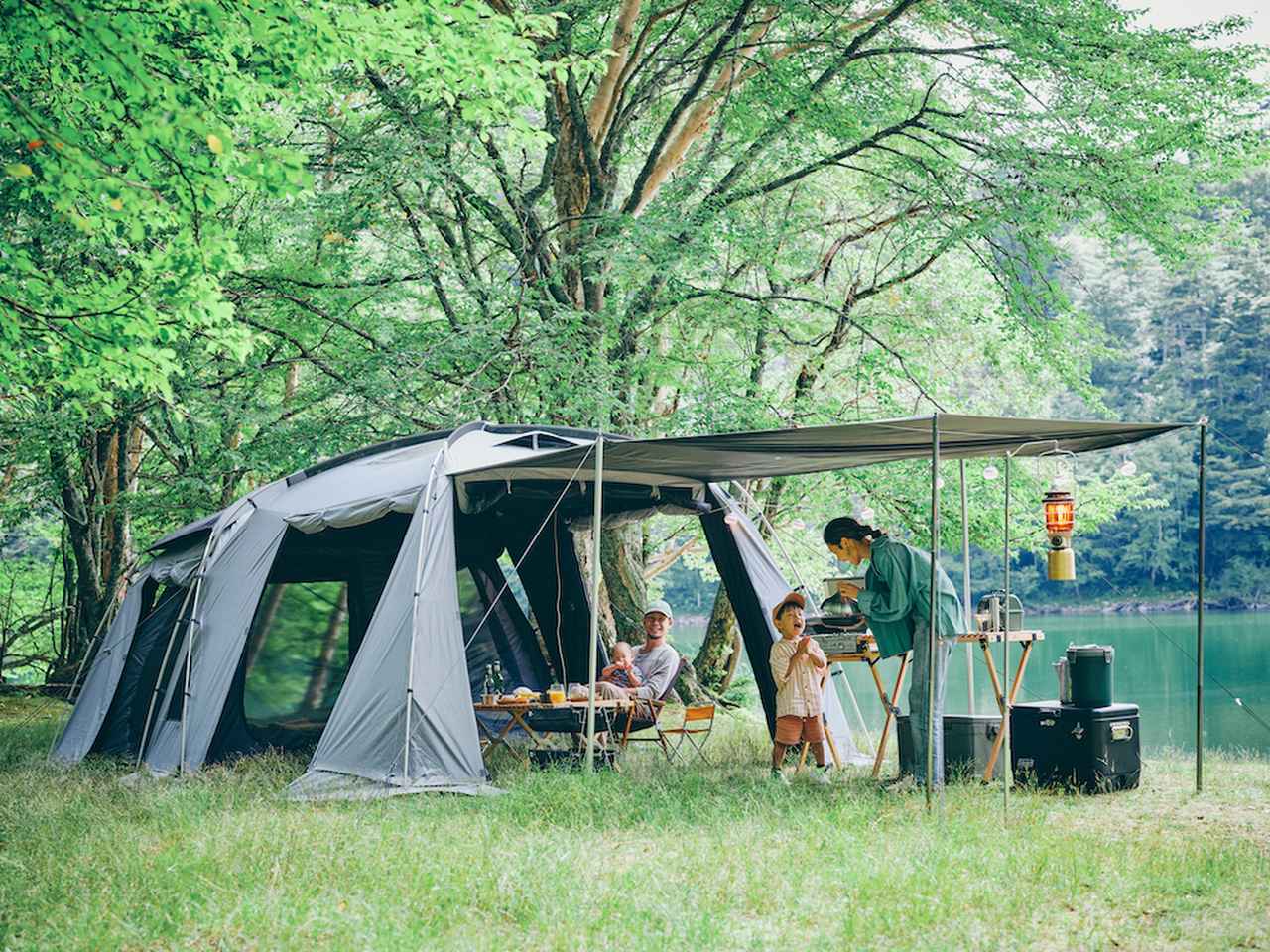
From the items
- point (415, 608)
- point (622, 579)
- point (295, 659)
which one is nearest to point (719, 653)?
point (622, 579)

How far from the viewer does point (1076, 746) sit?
6125 millimetres

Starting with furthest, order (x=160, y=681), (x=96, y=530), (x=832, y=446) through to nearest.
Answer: (x=96, y=530) < (x=160, y=681) < (x=832, y=446)

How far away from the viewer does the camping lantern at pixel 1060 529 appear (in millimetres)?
5988

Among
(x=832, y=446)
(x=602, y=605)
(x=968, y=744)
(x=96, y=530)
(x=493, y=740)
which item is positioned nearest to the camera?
(x=832, y=446)

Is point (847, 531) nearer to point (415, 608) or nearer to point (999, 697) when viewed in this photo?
point (999, 697)

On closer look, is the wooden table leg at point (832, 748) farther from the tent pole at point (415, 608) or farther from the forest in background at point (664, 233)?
the forest in background at point (664, 233)

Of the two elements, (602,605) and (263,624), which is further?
(602,605)

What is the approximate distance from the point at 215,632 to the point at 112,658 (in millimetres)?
1629

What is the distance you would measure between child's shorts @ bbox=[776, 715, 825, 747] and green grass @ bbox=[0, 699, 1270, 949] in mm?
405

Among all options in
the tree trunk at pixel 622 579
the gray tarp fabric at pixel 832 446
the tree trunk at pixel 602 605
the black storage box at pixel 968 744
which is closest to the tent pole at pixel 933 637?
the gray tarp fabric at pixel 832 446

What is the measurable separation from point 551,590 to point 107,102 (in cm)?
427

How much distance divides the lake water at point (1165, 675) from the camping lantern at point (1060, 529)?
5.65 feet

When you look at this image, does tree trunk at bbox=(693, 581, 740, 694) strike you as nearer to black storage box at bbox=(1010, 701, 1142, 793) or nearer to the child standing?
the child standing

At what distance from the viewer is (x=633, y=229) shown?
31.1 feet
